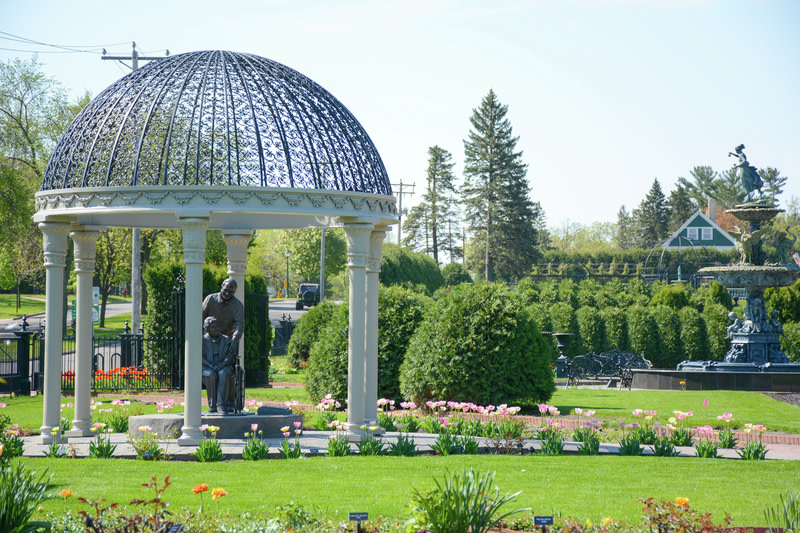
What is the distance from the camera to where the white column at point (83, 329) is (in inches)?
498

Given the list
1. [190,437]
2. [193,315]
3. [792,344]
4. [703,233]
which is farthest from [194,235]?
[703,233]

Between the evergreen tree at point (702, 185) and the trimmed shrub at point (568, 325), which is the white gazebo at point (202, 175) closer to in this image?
the trimmed shrub at point (568, 325)

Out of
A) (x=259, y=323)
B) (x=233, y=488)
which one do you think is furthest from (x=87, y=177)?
(x=259, y=323)

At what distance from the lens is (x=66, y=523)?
683cm

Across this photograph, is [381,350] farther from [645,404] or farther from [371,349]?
[645,404]

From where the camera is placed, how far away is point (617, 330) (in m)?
29.3

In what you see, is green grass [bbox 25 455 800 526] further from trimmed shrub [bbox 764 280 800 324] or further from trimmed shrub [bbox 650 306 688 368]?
trimmed shrub [bbox 764 280 800 324]

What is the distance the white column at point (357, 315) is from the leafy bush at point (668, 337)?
1924cm

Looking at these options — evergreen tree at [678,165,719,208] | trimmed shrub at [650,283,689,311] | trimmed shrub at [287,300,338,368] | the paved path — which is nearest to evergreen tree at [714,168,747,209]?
evergreen tree at [678,165,719,208]

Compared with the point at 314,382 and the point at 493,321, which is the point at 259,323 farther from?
the point at 493,321

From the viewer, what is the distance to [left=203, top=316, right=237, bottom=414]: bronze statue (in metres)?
12.0

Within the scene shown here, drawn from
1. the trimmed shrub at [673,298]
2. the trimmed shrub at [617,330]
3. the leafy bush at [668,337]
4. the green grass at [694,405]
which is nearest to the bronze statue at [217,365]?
the green grass at [694,405]

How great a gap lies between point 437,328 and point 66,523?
10033 mm

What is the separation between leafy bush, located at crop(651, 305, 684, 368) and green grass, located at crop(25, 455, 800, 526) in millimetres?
18586
